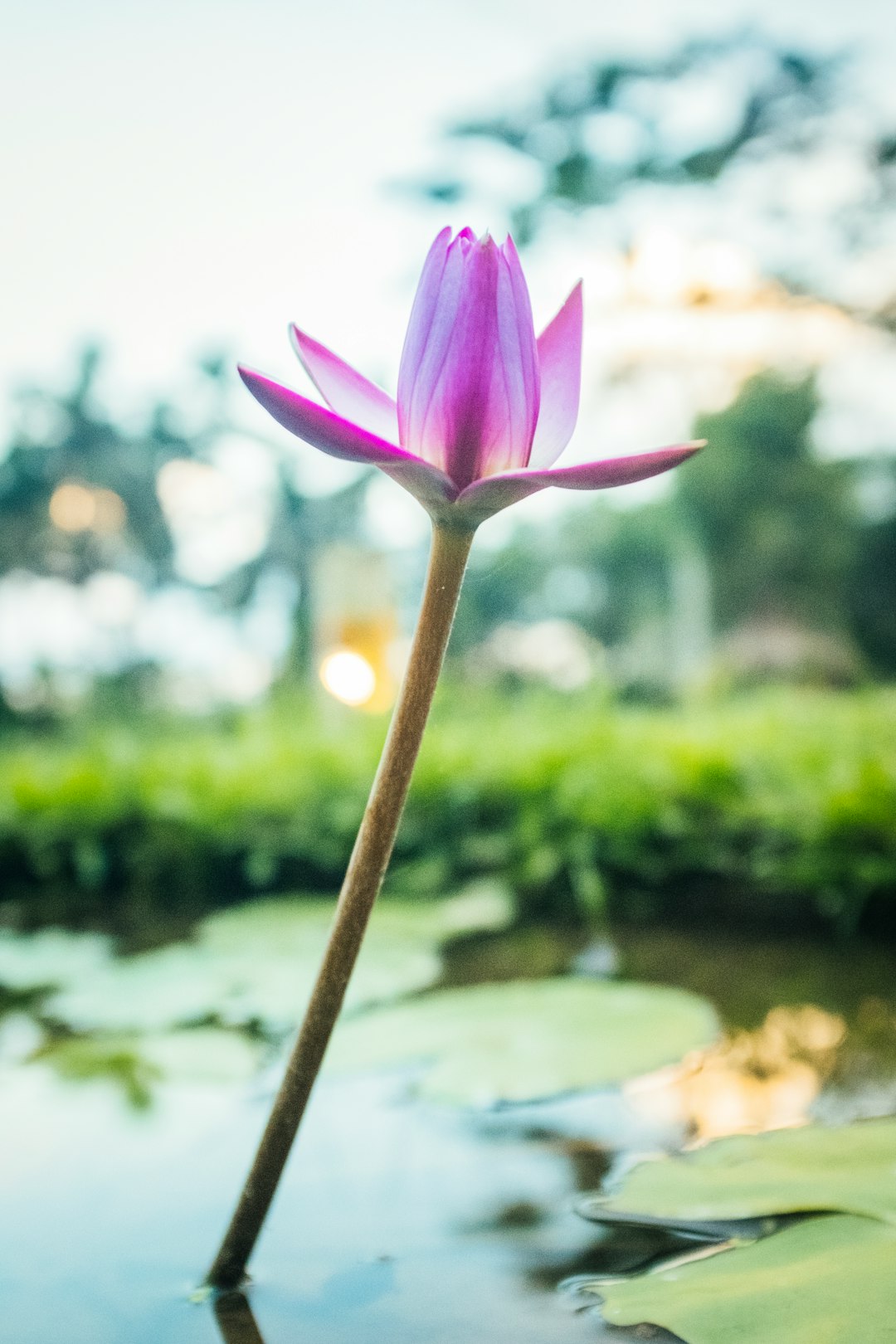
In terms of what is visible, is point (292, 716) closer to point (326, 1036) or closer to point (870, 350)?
point (870, 350)

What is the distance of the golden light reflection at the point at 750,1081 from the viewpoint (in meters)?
0.38

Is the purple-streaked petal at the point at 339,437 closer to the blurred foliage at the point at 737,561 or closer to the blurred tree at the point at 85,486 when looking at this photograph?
the blurred foliage at the point at 737,561

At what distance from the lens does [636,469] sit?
20 centimetres

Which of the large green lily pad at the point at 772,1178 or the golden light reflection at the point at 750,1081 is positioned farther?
the golden light reflection at the point at 750,1081

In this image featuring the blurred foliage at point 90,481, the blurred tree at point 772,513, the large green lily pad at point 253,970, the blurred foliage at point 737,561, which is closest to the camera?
the large green lily pad at point 253,970

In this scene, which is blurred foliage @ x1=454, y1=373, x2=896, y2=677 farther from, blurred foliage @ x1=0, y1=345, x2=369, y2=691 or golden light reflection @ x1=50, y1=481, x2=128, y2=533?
golden light reflection @ x1=50, y1=481, x2=128, y2=533

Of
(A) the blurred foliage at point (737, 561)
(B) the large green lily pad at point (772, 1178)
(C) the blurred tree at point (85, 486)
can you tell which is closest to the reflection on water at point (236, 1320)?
(B) the large green lily pad at point (772, 1178)

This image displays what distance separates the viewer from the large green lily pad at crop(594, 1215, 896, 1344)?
0.22m

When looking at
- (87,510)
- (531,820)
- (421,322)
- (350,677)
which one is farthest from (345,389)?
(87,510)

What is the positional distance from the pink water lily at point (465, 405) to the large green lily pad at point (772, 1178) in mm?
231

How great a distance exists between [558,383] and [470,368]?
4cm

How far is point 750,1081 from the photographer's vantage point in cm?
42

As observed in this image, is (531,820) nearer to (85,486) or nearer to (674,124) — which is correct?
(674,124)

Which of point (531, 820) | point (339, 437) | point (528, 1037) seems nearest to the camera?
point (339, 437)
